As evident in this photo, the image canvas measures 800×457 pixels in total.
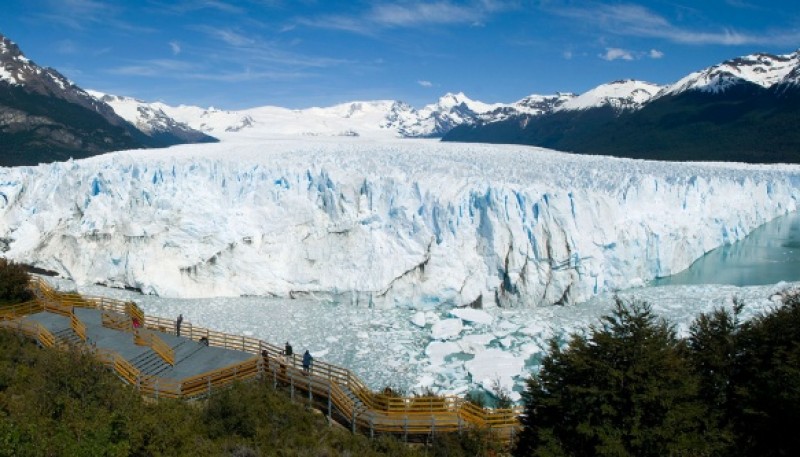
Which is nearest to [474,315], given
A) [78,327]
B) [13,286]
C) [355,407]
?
[355,407]

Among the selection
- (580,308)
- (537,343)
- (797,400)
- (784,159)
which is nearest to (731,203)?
(580,308)

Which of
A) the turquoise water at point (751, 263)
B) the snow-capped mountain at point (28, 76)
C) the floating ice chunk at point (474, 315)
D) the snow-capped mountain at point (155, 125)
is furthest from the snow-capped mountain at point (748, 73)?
the snow-capped mountain at point (155, 125)

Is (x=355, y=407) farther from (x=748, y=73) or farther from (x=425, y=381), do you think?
(x=748, y=73)

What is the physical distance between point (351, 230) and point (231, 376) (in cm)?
941

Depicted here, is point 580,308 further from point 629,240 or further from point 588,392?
point 588,392

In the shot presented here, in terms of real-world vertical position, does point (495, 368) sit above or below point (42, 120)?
below

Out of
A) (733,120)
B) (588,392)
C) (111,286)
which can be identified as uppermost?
(733,120)

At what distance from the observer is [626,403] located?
23.5 feet

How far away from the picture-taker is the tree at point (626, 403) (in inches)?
273

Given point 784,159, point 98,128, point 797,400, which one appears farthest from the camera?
point 98,128

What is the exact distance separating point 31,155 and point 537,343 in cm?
7331

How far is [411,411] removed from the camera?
8.78 m

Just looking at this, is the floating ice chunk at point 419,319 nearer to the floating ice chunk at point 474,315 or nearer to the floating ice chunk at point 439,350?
the floating ice chunk at point 474,315

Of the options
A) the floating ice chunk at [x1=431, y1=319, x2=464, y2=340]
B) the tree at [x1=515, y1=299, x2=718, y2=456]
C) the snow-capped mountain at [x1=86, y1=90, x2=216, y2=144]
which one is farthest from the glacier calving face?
the snow-capped mountain at [x1=86, y1=90, x2=216, y2=144]
